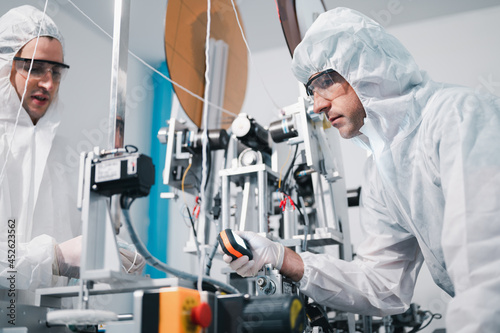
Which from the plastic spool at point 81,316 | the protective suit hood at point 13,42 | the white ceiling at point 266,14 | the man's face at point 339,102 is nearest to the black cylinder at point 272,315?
the plastic spool at point 81,316

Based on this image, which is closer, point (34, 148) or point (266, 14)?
point (34, 148)

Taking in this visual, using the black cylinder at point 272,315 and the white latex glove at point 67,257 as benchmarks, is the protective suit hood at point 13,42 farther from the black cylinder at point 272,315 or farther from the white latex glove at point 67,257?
the black cylinder at point 272,315

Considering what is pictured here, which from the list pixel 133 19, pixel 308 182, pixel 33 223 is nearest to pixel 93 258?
pixel 33 223

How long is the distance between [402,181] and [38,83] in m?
1.33

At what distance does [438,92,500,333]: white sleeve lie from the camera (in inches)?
34.4

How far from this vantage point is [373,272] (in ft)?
4.96

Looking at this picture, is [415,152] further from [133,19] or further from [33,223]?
[133,19]

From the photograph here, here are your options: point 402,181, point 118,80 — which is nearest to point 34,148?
point 118,80

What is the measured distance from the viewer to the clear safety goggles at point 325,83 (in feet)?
4.87

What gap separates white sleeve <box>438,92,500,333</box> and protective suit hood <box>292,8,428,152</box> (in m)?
0.20

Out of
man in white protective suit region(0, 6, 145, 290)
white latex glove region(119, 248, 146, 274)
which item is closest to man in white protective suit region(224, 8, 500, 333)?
white latex glove region(119, 248, 146, 274)

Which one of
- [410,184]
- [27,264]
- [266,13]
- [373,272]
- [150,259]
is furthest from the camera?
[266,13]

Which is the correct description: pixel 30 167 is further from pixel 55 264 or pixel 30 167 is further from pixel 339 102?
pixel 339 102

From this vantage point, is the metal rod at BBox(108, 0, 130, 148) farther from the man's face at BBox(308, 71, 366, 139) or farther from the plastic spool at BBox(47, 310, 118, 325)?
the man's face at BBox(308, 71, 366, 139)
